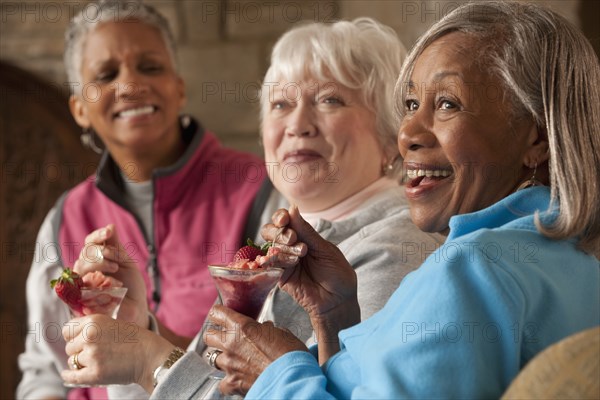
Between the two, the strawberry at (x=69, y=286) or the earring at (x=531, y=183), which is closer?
the earring at (x=531, y=183)

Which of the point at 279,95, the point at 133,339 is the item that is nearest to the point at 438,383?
the point at 133,339

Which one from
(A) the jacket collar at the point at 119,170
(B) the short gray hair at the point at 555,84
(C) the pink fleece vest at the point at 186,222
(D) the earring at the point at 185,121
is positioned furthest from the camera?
(D) the earring at the point at 185,121

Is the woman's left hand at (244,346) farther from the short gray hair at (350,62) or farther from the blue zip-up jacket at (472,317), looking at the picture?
the short gray hair at (350,62)

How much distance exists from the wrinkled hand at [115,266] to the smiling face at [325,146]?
0.39m

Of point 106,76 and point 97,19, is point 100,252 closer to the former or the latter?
point 106,76

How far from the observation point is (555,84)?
1297 mm

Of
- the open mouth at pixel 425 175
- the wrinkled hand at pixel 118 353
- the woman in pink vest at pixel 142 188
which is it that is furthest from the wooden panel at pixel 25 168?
the open mouth at pixel 425 175

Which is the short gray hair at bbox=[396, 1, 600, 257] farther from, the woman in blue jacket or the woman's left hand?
the woman's left hand

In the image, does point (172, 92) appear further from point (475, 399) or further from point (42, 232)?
point (475, 399)

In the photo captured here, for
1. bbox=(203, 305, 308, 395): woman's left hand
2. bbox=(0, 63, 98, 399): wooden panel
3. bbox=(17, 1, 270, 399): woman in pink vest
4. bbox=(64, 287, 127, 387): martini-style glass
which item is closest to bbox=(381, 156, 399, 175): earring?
bbox=(17, 1, 270, 399): woman in pink vest

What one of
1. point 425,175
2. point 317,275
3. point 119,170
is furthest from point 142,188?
point 425,175

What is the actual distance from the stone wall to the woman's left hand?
2396 millimetres

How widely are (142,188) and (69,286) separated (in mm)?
897

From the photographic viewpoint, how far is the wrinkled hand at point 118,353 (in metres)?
1.68
